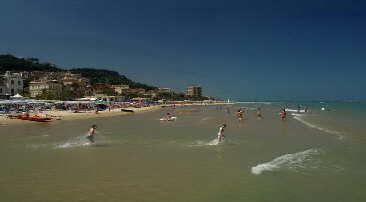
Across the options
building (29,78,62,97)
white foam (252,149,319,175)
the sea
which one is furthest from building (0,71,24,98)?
white foam (252,149,319,175)

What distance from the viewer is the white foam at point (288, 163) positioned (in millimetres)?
9880

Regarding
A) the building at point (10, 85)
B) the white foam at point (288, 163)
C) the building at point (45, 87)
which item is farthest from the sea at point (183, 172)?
the building at point (45, 87)

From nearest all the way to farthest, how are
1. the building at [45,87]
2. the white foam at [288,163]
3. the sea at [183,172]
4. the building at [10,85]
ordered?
the sea at [183,172]
the white foam at [288,163]
the building at [10,85]
the building at [45,87]

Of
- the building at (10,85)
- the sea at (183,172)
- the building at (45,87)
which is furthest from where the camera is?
the building at (45,87)

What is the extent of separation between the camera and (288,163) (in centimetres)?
1077

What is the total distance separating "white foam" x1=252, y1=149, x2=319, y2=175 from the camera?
389 inches

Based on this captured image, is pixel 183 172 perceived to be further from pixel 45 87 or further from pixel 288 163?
pixel 45 87

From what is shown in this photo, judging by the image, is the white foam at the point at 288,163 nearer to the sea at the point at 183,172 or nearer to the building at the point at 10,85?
the sea at the point at 183,172

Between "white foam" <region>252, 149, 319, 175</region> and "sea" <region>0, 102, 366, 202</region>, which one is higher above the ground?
"white foam" <region>252, 149, 319, 175</region>

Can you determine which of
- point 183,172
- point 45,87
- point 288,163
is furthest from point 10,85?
point 288,163

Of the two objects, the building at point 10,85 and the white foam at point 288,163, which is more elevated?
the building at point 10,85

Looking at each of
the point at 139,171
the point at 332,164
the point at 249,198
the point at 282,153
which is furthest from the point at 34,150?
the point at 332,164

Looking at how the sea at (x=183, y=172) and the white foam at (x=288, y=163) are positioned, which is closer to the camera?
the sea at (x=183, y=172)

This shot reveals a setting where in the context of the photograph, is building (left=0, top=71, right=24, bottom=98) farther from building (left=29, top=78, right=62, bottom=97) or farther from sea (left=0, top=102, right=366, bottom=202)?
sea (left=0, top=102, right=366, bottom=202)
